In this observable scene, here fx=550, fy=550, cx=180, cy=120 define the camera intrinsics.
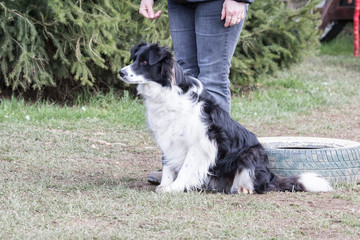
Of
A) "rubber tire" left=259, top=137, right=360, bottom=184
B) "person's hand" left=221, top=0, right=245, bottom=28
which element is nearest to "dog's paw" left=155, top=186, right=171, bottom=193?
"rubber tire" left=259, top=137, right=360, bottom=184

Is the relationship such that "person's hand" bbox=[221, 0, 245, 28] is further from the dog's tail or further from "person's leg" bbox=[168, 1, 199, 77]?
the dog's tail

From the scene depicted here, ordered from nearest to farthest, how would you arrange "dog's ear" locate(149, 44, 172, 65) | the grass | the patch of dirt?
1. the grass
2. "dog's ear" locate(149, 44, 172, 65)
3. the patch of dirt

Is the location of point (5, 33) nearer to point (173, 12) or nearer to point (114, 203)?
point (173, 12)

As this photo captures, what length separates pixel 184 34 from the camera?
425 cm

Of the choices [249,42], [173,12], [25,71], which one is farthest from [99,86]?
Answer: [173,12]

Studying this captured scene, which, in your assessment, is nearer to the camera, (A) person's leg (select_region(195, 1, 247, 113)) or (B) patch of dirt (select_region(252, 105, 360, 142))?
(A) person's leg (select_region(195, 1, 247, 113))

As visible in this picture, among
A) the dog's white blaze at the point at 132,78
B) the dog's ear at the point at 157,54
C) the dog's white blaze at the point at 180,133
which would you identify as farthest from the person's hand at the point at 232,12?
the dog's white blaze at the point at 132,78

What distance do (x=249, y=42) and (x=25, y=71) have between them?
360cm

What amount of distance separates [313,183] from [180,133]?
3.48 ft

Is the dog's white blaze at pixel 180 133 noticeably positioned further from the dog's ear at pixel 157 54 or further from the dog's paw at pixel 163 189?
the dog's ear at pixel 157 54

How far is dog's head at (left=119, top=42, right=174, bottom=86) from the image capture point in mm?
3943

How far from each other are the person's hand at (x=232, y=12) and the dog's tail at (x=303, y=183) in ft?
4.08

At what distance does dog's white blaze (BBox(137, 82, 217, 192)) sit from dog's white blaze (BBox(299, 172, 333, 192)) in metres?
0.70

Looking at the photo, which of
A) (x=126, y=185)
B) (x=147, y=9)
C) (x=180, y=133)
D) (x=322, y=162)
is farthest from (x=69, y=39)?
(x=322, y=162)
